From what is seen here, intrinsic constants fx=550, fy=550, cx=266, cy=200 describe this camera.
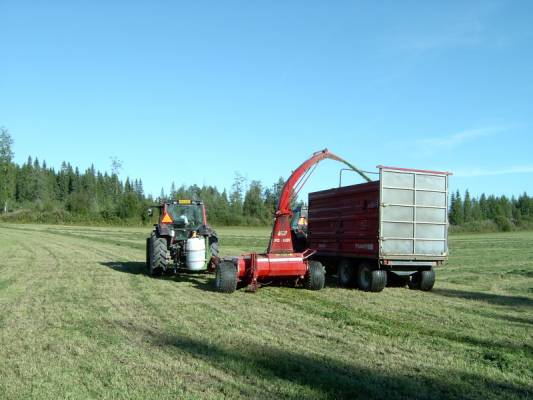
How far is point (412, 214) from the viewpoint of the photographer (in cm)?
1346

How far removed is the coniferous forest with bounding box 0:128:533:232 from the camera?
75375 millimetres

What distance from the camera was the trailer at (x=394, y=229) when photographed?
13.1 meters

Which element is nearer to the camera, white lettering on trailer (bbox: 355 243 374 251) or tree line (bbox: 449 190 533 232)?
white lettering on trailer (bbox: 355 243 374 251)

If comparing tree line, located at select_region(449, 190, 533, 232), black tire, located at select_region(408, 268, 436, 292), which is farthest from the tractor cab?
tree line, located at select_region(449, 190, 533, 232)

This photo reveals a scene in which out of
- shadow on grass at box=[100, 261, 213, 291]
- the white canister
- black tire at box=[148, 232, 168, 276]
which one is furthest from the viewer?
black tire at box=[148, 232, 168, 276]

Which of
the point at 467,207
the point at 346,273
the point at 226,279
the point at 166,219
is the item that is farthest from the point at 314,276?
the point at 467,207

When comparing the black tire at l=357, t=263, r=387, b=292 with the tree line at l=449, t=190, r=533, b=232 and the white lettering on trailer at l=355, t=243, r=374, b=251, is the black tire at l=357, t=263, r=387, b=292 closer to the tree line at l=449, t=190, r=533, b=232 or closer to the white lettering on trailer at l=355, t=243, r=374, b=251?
the white lettering on trailer at l=355, t=243, r=374, b=251

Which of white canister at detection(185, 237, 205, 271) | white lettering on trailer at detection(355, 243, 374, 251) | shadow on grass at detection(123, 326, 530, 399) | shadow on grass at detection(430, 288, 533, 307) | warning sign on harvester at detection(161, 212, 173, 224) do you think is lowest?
shadow on grass at detection(123, 326, 530, 399)

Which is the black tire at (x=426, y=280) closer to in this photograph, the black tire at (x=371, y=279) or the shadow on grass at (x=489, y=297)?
the shadow on grass at (x=489, y=297)

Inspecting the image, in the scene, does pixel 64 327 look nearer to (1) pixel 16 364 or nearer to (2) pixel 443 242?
(1) pixel 16 364

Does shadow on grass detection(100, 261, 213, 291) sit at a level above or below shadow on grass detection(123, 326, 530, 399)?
below

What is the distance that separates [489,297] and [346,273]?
3624 millimetres

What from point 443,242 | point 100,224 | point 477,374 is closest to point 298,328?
point 477,374

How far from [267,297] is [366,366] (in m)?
5.58
